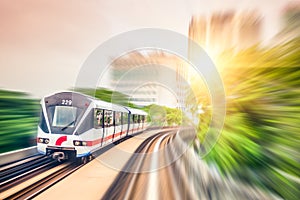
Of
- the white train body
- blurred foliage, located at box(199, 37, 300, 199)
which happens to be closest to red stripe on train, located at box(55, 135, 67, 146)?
the white train body

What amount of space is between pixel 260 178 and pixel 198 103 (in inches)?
101

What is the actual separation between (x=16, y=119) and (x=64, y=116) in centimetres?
63

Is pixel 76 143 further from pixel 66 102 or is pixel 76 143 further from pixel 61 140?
pixel 66 102

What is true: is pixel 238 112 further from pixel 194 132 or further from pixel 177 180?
pixel 194 132

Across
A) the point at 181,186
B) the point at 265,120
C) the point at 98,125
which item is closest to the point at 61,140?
the point at 98,125

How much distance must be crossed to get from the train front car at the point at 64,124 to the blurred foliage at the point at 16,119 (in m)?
0.19

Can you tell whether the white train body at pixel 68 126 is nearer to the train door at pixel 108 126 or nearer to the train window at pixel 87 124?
the train window at pixel 87 124

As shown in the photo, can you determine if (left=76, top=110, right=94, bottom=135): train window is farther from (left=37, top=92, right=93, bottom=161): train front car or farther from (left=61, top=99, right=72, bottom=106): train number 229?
(left=61, top=99, right=72, bottom=106): train number 229

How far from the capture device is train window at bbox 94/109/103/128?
3.55 meters

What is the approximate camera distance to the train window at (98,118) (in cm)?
355

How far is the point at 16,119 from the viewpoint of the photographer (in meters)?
3.24

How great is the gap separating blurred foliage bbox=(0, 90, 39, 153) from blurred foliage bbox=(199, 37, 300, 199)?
2.62 meters

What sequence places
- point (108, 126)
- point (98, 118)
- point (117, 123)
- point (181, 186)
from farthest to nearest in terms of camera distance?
point (117, 123) → point (108, 126) → point (98, 118) → point (181, 186)

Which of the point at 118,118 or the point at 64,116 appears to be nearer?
the point at 64,116
